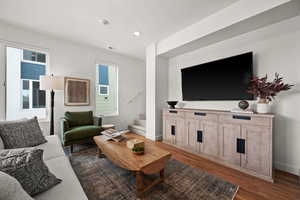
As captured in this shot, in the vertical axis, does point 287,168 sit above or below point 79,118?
below

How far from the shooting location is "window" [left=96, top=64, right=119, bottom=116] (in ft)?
13.6

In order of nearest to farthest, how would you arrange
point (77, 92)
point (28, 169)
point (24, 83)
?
1. point (28, 169)
2. point (24, 83)
3. point (77, 92)

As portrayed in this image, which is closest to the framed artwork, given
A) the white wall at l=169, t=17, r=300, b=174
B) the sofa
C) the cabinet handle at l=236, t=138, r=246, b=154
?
the sofa

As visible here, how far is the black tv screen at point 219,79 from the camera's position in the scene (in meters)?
2.34

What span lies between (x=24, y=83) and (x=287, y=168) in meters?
5.52

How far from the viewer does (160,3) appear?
6.86ft

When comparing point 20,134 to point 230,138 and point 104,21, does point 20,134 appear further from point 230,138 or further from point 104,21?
point 230,138

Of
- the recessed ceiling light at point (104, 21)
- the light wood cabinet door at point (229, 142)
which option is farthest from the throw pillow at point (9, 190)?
the recessed ceiling light at point (104, 21)

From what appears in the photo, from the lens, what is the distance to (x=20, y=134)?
1724 millimetres

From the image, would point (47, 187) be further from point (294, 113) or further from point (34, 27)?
point (34, 27)

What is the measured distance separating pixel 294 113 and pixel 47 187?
323cm

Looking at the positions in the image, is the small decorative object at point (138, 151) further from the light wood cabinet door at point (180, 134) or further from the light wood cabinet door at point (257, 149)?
the light wood cabinet door at point (257, 149)

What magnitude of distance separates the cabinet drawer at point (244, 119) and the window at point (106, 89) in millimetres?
3341

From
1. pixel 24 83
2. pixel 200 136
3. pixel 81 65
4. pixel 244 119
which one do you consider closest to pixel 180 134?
pixel 200 136
